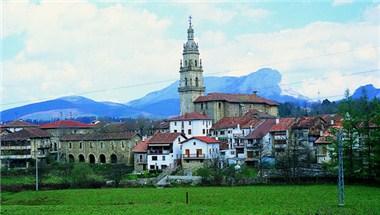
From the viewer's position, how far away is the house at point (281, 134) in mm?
83250

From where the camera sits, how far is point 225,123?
96.8 metres

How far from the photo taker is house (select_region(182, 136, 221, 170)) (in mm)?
83562

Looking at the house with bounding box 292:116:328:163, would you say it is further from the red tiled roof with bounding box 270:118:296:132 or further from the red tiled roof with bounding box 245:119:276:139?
Result: the red tiled roof with bounding box 245:119:276:139

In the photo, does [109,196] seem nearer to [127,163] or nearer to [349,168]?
[349,168]

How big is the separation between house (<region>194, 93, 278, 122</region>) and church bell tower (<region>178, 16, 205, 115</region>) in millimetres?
5919

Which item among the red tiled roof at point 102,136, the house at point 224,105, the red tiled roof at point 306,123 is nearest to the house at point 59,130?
the red tiled roof at point 102,136

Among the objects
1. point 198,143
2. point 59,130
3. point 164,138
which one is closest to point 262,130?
point 198,143

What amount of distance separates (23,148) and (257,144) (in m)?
32.0

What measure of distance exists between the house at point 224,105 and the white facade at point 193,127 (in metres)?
→ 8.43

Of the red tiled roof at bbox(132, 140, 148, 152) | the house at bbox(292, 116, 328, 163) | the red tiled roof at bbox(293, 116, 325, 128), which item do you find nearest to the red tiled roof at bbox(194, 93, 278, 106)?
the red tiled roof at bbox(132, 140, 148, 152)

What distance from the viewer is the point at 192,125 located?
95.9 metres

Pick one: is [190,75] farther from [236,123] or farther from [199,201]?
[199,201]

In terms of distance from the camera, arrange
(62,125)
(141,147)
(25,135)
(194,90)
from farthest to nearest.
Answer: (194,90)
(62,125)
(25,135)
(141,147)

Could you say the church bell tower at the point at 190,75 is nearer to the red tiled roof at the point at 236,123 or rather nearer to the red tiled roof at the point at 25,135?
the red tiled roof at the point at 236,123
